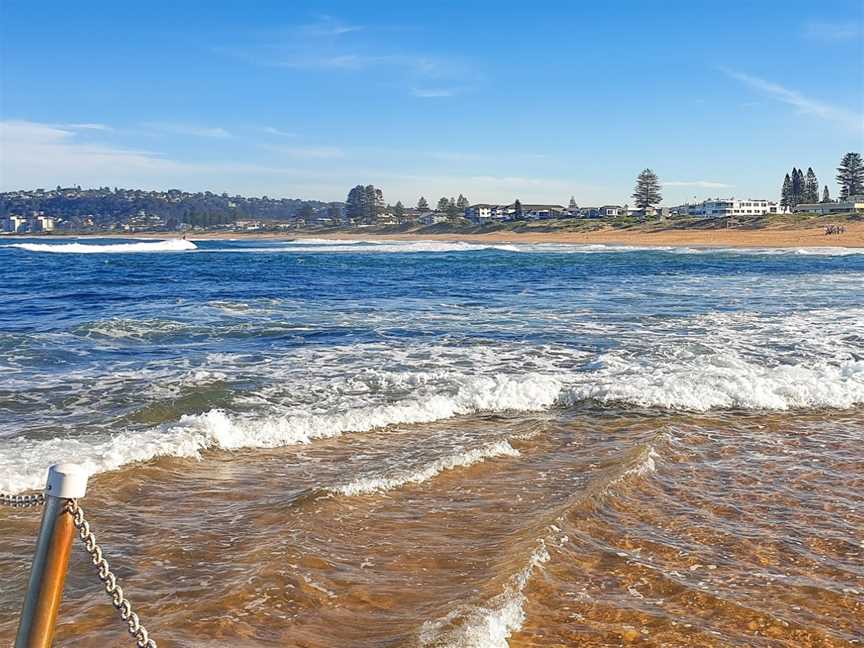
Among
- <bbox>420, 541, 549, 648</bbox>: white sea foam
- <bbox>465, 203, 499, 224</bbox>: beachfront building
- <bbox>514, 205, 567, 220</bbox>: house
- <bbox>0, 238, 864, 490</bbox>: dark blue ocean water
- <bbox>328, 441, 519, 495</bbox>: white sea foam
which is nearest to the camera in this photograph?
<bbox>420, 541, 549, 648</bbox>: white sea foam

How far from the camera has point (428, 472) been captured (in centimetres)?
705

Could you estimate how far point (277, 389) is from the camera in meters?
10.9

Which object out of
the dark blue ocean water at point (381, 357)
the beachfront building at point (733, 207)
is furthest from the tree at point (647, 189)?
the dark blue ocean water at point (381, 357)

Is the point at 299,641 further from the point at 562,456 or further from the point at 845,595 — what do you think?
the point at 562,456

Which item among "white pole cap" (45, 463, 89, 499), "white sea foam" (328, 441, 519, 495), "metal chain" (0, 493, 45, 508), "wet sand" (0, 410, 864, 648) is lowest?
"wet sand" (0, 410, 864, 648)

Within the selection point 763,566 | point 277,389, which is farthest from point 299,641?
point 277,389

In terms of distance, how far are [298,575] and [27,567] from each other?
6.32 feet

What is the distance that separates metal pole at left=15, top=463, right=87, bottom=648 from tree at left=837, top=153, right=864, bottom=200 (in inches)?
5703

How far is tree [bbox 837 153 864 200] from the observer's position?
126 metres

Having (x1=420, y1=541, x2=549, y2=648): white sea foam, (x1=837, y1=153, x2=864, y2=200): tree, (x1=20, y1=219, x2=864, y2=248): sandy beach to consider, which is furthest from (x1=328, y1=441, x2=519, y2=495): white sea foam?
(x1=837, y1=153, x2=864, y2=200): tree

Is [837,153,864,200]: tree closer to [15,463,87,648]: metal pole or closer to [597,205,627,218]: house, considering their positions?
[597,205,627,218]: house

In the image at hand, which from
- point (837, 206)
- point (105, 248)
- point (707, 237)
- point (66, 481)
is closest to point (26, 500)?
point (66, 481)

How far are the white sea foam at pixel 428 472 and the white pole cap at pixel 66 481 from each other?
3884 mm

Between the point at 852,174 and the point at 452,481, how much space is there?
142814mm
